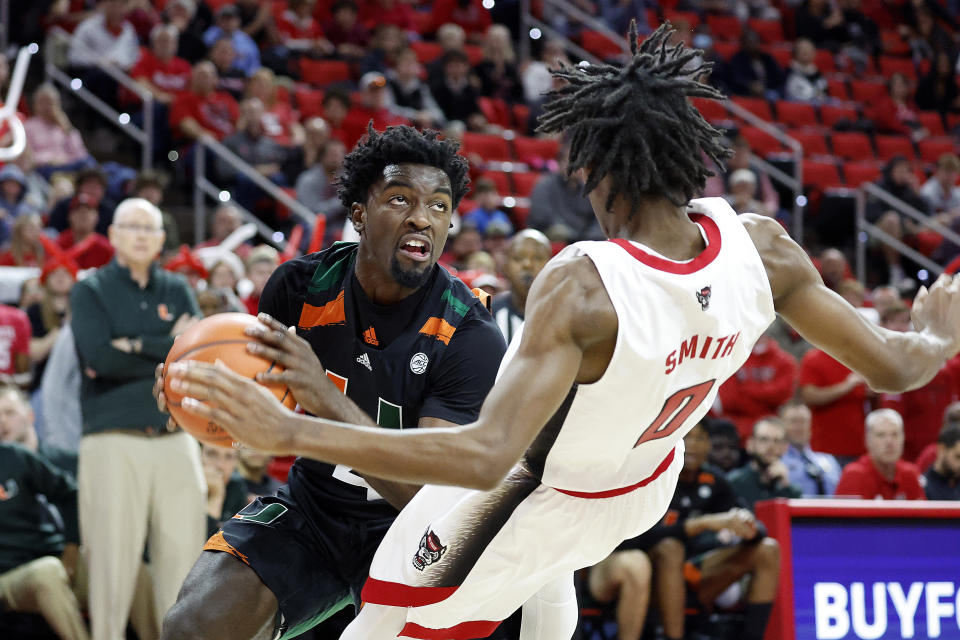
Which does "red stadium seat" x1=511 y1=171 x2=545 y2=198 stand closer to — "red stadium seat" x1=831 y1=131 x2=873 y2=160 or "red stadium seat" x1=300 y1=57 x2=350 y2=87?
"red stadium seat" x1=300 y1=57 x2=350 y2=87

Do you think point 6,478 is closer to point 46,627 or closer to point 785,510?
point 46,627

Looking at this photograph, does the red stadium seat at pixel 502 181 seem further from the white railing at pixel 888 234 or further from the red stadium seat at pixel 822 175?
the red stadium seat at pixel 822 175

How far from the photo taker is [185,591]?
3.47 m

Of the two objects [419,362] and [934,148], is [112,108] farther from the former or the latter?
[934,148]

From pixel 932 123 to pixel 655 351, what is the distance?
13.9 meters

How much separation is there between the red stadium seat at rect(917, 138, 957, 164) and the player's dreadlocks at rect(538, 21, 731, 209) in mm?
12618

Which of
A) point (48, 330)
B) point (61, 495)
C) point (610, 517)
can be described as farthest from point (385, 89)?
point (610, 517)

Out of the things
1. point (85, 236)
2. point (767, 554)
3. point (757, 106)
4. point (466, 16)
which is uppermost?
point (466, 16)

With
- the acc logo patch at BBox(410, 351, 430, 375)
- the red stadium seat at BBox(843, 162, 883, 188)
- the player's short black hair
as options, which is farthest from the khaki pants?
the red stadium seat at BBox(843, 162, 883, 188)

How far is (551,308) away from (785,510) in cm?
321

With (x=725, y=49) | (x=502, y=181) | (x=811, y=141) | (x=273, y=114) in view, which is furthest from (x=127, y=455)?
(x=725, y=49)

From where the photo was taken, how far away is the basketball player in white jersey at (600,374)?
2.64 m

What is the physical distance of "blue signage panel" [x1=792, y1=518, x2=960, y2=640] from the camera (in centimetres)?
546

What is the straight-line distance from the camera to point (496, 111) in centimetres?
1262
